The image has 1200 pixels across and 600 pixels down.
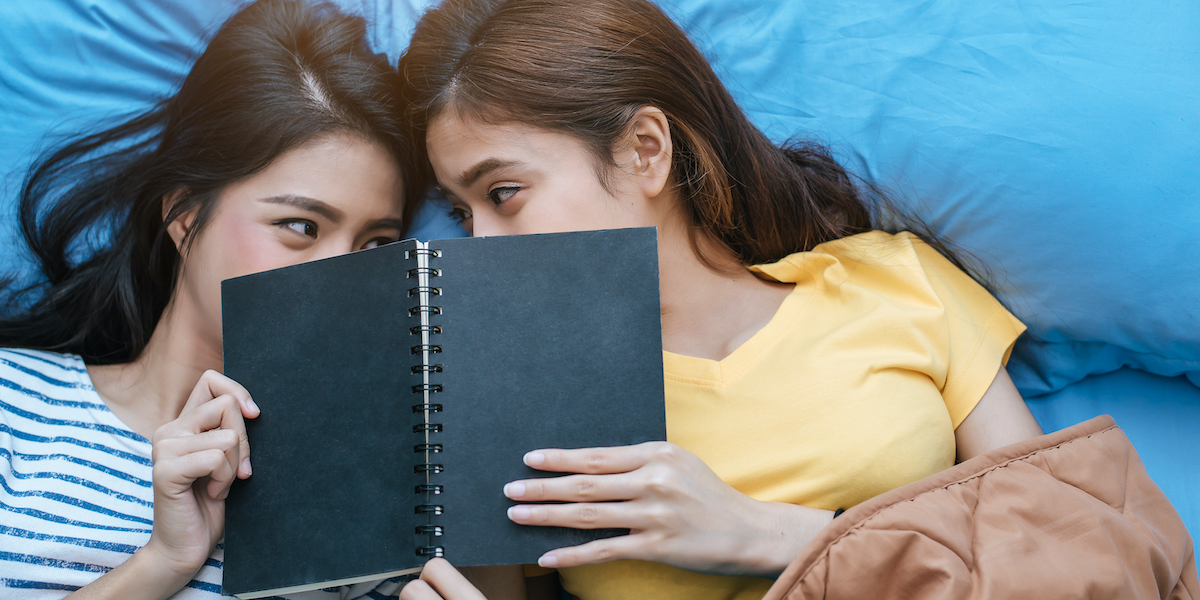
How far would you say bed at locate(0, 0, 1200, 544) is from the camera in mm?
1171

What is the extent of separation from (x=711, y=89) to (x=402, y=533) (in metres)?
0.85

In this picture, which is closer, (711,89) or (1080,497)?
(1080,497)

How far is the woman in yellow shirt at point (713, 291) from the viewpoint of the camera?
1043 millimetres

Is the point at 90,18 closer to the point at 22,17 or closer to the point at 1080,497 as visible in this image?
the point at 22,17

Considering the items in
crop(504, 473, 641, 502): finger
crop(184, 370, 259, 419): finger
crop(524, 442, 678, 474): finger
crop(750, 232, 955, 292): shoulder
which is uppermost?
crop(750, 232, 955, 292): shoulder

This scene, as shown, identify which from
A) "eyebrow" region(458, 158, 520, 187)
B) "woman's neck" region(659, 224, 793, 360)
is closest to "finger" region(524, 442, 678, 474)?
"woman's neck" region(659, 224, 793, 360)

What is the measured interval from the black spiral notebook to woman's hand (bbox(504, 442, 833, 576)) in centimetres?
2

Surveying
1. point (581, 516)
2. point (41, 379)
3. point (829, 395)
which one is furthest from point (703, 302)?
point (41, 379)

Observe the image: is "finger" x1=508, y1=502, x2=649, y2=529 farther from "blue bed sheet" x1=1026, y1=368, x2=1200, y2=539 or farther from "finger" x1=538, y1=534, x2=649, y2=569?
"blue bed sheet" x1=1026, y1=368, x2=1200, y2=539

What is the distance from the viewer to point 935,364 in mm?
1147

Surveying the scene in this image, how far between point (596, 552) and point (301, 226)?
2.38ft

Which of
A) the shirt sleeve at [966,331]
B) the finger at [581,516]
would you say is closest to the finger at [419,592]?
the finger at [581,516]

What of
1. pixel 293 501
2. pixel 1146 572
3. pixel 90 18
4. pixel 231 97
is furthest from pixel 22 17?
pixel 1146 572

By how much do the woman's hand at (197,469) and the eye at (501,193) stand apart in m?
0.45
